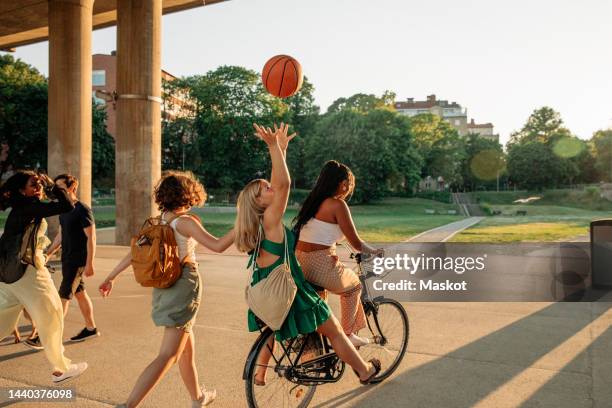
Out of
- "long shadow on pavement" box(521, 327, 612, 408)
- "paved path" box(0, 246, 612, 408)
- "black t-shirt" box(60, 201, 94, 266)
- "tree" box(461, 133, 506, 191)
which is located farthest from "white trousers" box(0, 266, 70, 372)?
"tree" box(461, 133, 506, 191)

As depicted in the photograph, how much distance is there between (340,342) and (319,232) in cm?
81

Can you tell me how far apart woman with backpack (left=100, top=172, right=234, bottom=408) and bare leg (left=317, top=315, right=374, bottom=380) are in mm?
854

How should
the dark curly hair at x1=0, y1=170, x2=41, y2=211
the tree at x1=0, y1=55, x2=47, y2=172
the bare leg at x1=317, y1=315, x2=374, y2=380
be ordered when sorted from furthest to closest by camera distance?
the tree at x1=0, y1=55, x2=47, y2=172
the dark curly hair at x1=0, y1=170, x2=41, y2=211
the bare leg at x1=317, y1=315, x2=374, y2=380

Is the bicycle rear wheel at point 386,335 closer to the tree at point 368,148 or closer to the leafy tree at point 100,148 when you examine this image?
the leafy tree at point 100,148

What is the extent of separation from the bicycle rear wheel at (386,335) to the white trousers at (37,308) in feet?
8.02

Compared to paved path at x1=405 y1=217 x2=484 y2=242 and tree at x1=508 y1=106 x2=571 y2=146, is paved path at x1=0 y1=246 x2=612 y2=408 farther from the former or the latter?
tree at x1=508 y1=106 x2=571 y2=146

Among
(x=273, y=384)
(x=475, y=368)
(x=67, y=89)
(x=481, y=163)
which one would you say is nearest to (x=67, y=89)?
(x=67, y=89)

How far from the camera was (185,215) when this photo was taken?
367 cm

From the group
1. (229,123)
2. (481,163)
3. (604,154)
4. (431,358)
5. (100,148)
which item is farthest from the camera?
(481,163)

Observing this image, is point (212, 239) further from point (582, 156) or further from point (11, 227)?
point (582, 156)

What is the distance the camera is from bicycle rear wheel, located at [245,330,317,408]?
349 centimetres

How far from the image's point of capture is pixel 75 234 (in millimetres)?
5965

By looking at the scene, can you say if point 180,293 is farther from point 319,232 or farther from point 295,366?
point 319,232

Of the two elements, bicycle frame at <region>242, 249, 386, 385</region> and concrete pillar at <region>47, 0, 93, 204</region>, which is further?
concrete pillar at <region>47, 0, 93, 204</region>
